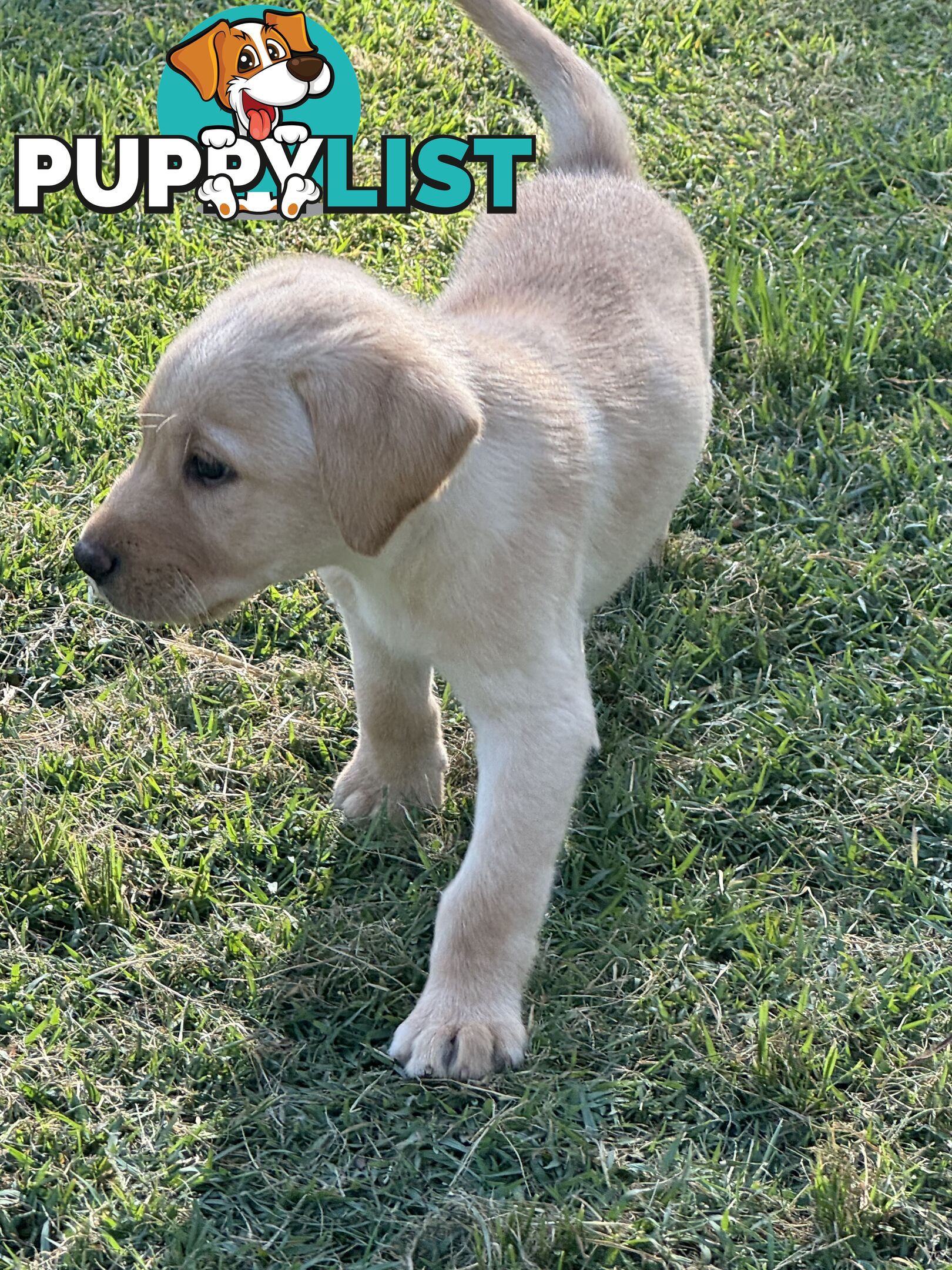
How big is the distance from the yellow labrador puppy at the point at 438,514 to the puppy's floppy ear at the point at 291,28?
2.73 metres

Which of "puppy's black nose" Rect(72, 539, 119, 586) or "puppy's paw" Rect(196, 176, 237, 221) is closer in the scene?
"puppy's black nose" Rect(72, 539, 119, 586)

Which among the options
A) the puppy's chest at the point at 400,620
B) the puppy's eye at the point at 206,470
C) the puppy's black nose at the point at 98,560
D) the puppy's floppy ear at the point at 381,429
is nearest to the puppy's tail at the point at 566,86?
the puppy's chest at the point at 400,620

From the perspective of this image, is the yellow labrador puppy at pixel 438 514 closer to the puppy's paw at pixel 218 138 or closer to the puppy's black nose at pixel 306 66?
the puppy's paw at pixel 218 138

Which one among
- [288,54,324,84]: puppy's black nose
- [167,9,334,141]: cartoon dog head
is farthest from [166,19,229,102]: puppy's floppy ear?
[288,54,324,84]: puppy's black nose

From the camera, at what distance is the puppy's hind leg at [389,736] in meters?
3.50

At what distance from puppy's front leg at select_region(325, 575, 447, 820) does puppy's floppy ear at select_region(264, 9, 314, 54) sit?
3.38m

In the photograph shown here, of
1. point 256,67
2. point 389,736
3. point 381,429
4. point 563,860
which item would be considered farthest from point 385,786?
point 256,67

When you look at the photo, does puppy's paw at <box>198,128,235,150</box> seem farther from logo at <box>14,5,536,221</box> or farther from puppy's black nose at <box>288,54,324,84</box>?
puppy's black nose at <box>288,54,324,84</box>

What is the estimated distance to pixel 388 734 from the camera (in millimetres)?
3596

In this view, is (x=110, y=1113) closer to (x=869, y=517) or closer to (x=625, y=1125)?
(x=625, y=1125)

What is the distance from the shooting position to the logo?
5613 millimetres

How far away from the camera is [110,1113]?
3016 millimetres

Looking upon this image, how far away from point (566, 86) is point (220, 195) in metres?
1.70

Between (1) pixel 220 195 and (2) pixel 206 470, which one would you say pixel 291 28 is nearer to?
(1) pixel 220 195
